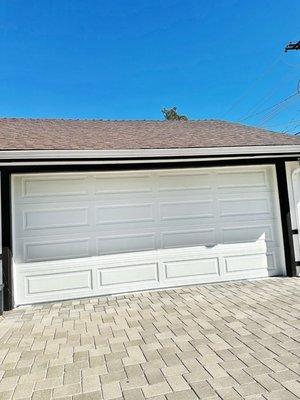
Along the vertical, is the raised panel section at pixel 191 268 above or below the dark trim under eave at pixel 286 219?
below

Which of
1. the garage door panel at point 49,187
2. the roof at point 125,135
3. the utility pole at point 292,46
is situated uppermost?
the utility pole at point 292,46

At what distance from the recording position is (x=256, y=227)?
22.0 feet

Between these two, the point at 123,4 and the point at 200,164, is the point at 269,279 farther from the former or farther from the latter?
the point at 123,4

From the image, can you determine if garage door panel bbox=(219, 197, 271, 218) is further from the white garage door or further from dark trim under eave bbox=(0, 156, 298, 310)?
dark trim under eave bbox=(0, 156, 298, 310)

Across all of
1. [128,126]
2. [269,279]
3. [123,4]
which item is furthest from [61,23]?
[269,279]

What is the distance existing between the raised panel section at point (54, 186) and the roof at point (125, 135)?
2.16ft

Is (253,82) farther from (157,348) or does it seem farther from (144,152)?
(157,348)

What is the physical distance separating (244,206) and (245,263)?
1.18 meters

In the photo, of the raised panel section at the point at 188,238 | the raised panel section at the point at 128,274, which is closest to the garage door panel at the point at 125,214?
the raised panel section at the point at 188,238

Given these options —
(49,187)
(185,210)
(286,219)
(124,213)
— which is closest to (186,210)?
(185,210)

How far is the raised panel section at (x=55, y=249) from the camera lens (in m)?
5.72

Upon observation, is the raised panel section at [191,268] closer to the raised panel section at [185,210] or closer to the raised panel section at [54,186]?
the raised panel section at [185,210]

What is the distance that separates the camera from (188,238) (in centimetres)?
640

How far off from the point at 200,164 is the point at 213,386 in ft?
14.7
